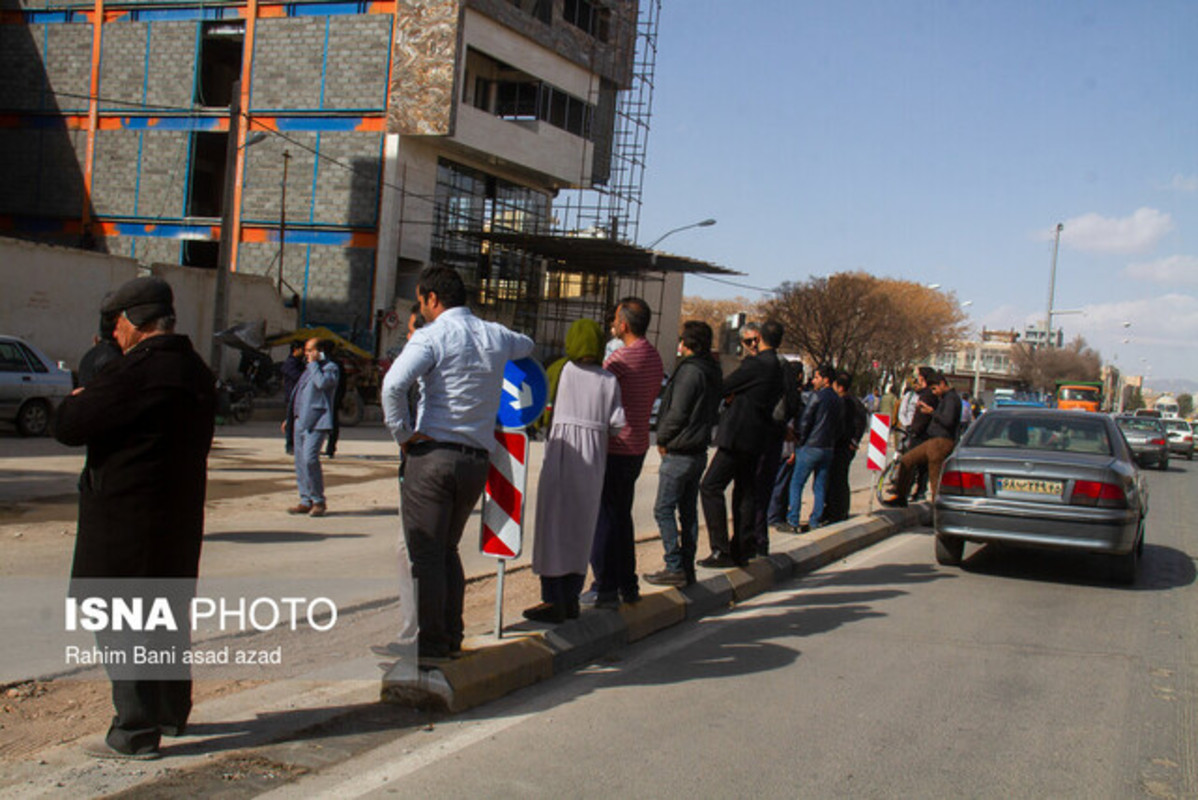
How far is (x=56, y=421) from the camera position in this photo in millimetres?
3891

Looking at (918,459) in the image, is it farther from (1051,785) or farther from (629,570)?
(1051,785)

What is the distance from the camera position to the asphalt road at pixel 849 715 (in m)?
4.29

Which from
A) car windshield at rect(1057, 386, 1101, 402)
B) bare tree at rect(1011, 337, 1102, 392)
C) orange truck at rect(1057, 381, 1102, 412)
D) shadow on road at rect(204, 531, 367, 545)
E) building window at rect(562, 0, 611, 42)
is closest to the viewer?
shadow on road at rect(204, 531, 367, 545)

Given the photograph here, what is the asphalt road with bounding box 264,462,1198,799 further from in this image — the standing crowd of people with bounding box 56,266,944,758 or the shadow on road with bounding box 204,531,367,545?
the shadow on road with bounding box 204,531,367,545

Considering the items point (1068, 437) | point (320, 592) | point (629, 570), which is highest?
point (1068, 437)

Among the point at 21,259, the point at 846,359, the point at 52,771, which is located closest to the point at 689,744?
the point at 52,771

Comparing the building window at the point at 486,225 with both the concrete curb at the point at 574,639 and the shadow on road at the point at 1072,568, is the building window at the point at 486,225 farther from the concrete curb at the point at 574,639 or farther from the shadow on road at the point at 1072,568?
the concrete curb at the point at 574,639

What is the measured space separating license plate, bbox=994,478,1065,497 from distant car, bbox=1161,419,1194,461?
3706 centimetres

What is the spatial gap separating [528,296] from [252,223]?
34.5 ft

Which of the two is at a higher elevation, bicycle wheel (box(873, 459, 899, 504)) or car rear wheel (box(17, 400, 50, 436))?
bicycle wheel (box(873, 459, 899, 504))

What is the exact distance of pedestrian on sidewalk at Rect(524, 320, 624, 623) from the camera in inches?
229

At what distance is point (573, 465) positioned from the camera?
19.2 ft

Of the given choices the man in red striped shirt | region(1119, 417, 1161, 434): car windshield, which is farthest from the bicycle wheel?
region(1119, 417, 1161, 434): car windshield

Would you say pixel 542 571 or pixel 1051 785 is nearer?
pixel 1051 785
